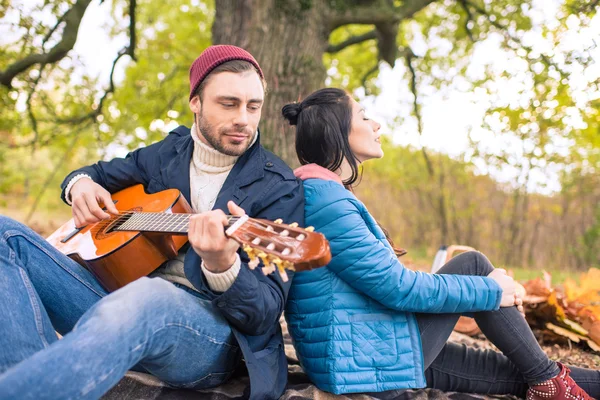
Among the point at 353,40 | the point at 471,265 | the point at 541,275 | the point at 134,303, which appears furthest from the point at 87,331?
the point at 541,275

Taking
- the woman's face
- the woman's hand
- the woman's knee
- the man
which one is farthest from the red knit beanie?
the woman's hand

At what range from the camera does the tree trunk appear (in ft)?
13.5

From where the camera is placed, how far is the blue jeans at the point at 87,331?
52.2 inches

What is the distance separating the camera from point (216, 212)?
156 centimetres

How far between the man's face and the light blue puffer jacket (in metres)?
0.40

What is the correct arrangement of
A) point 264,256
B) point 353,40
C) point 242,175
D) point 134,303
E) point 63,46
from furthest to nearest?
point 353,40 → point 63,46 → point 242,175 → point 134,303 → point 264,256

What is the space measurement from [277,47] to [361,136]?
2192 mm

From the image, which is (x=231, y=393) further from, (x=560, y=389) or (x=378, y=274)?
(x=560, y=389)

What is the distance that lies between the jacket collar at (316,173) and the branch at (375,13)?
303 cm

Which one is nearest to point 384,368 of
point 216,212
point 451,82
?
point 216,212

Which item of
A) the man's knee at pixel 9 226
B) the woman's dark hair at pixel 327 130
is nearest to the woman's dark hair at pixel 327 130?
the woman's dark hair at pixel 327 130

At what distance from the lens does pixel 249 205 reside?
2049 mm

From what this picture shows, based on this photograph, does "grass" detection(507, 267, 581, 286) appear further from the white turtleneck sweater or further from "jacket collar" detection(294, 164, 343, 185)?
the white turtleneck sweater

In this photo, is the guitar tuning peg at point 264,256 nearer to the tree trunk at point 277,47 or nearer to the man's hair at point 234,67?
the man's hair at point 234,67
